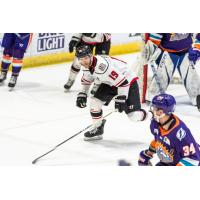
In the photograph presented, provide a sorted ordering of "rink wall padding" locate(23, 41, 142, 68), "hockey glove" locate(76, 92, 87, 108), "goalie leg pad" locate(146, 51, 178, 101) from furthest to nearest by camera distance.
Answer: "rink wall padding" locate(23, 41, 142, 68) → "goalie leg pad" locate(146, 51, 178, 101) → "hockey glove" locate(76, 92, 87, 108)

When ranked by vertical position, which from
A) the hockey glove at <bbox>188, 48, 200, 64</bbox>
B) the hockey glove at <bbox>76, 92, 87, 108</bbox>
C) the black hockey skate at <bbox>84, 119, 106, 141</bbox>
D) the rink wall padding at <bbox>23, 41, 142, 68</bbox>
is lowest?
the rink wall padding at <bbox>23, 41, 142, 68</bbox>

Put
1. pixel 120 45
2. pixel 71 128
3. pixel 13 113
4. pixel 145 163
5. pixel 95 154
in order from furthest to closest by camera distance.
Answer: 1. pixel 120 45
2. pixel 13 113
3. pixel 71 128
4. pixel 95 154
5. pixel 145 163

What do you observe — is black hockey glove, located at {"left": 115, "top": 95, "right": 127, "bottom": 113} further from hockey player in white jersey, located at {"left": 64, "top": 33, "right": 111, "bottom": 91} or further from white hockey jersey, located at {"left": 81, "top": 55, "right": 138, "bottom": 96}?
hockey player in white jersey, located at {"left": 64, "top": 33, "right": 111, "bottom": 91}

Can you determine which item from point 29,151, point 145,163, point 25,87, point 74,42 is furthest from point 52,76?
point 145,163

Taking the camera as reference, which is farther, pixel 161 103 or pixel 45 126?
pixel 45 126

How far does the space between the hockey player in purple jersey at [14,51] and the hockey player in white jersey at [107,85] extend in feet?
5.08

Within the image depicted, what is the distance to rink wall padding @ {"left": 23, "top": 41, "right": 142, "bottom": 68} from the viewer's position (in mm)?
7836

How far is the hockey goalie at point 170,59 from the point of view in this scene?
6387mm

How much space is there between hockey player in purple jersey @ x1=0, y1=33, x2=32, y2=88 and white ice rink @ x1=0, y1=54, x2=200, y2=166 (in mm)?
145

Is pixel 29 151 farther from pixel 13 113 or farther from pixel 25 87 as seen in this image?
pixel 25 87

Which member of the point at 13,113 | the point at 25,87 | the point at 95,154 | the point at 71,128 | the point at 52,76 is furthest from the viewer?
the point at 52,76

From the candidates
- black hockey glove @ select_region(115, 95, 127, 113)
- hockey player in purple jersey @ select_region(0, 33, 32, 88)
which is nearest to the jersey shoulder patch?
black hockey glove @ select_region(115, 95, 127, 113)

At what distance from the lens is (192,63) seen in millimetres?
6422

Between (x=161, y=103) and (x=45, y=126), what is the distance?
1.87m
